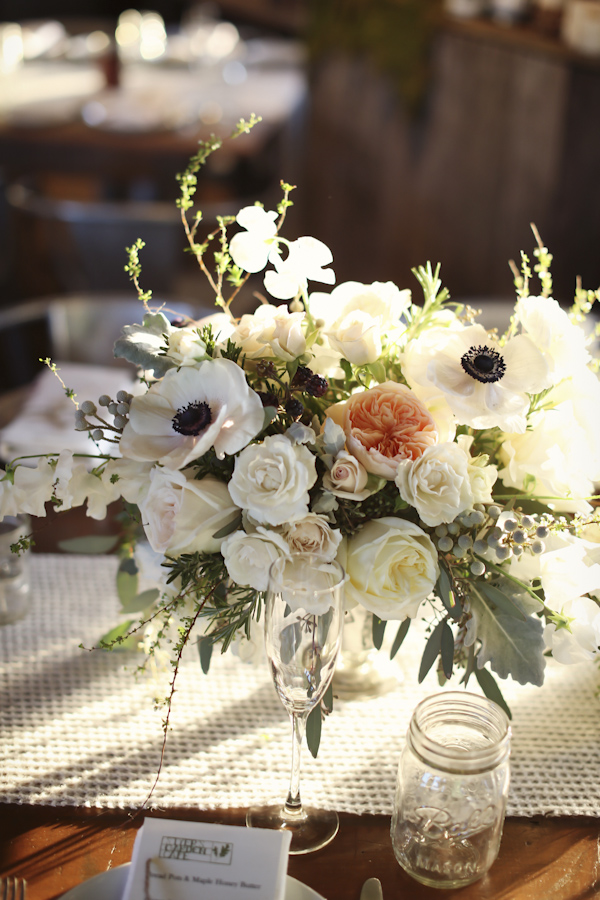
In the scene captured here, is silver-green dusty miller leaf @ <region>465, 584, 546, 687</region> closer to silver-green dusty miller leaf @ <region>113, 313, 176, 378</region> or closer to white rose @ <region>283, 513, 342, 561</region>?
white rose @ <region>283, 513, 342, 561</region>

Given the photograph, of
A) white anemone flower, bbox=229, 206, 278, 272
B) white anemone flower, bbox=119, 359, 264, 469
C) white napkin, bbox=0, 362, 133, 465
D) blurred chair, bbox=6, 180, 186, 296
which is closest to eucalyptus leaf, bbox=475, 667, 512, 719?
white anemone flower, bbox=119, 359, 264, 469

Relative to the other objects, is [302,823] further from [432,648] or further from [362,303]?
[362,303]

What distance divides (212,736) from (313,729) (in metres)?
0.19

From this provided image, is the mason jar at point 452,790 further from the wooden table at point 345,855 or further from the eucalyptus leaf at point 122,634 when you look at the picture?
the eucalyptus leaf at point 122,634

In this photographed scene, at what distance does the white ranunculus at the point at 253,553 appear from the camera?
0.71 meters

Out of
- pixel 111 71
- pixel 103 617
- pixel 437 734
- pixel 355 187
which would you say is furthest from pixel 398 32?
pixel 437 734

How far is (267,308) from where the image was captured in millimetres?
832

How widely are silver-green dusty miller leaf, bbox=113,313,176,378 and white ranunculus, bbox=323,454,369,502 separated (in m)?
0.18

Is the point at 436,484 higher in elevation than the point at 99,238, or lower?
higher

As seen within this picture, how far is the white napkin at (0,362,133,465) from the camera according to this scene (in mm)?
1629

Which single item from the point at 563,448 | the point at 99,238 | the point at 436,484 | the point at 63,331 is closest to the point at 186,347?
the point at 436,484

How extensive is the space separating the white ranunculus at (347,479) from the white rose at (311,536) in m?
0.03

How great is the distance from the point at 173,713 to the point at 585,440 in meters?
0.56

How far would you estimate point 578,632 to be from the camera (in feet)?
2.49
